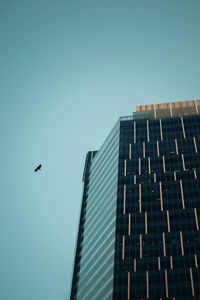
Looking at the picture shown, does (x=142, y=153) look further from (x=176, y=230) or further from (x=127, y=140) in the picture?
(x=176, y=230)

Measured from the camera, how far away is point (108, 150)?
17762 centimetres

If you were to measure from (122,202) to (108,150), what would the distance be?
A: 127ft

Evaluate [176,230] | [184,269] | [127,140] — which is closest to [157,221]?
[176,230]

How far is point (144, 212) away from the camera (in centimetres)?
13875

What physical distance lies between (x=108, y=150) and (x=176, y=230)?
57942 millimetres

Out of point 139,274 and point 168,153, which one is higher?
point 168,153

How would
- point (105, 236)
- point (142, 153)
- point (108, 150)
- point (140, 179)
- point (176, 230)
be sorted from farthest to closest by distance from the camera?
point (108, 150)
point (142, 153)
point (140, 179)
point (105, 236)
point (176, 230)

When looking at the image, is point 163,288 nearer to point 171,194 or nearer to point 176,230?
point 176,230

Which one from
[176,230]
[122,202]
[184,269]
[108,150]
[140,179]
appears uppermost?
[108,150]

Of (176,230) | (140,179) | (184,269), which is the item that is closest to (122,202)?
(140,179)

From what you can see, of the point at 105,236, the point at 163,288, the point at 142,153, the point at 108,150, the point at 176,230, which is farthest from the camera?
the point at 108,150

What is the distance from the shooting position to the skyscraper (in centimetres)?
12112

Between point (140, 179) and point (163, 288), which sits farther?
point (140, 179)

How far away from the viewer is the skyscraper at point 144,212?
121m
